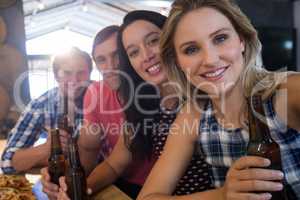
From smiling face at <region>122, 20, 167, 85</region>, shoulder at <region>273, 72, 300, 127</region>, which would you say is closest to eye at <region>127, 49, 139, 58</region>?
smiling face at <region>122, 20, 167, 85</region>

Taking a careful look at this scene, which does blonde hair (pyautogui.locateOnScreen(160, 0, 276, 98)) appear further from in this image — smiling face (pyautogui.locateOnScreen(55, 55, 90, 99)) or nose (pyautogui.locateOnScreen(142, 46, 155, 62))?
smiling face (pyautogui.locateOnScreen(55, 55, 90, 99))

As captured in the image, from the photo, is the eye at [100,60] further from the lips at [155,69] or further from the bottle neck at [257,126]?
the bottle neck at [257,126]

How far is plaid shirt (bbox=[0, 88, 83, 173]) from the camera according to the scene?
4.54 ft

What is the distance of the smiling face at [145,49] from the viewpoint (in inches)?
43.4

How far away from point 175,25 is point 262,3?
154 centimetres

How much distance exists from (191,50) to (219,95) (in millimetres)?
128

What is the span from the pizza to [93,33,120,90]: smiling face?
1.65 feet

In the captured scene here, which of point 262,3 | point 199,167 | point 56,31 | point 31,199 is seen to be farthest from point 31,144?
point 262,3

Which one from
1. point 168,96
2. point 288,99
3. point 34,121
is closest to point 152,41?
point 168,96

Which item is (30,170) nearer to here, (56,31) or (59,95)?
(59,95)

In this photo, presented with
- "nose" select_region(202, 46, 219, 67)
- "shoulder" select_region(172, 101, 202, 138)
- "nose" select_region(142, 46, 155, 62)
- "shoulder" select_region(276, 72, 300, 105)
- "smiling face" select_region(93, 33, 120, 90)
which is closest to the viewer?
"shoulder" select_region(276, 72, 300, 105)

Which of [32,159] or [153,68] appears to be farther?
[32,159]

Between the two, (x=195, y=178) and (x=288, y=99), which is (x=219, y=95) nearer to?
(x=288, y=99)

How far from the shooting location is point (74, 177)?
855 mm
